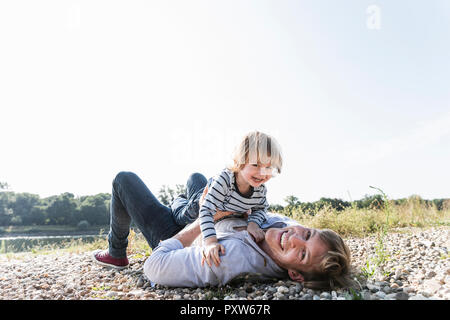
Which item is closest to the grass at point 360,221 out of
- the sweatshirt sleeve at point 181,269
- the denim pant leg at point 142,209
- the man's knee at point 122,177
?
the denim pant leg at point 142,209

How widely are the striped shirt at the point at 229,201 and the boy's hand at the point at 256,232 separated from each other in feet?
0.54

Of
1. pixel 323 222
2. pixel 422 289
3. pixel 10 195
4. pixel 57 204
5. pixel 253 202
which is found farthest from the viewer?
pixel 10 195

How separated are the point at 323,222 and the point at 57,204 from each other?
1794 inches

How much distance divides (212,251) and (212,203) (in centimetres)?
53

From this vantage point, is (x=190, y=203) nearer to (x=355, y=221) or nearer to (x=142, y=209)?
(x=142, y=209)

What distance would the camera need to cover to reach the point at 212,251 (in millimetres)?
2762

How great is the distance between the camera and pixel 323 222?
6.95 metres

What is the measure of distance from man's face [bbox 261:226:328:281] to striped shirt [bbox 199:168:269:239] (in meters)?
0.51

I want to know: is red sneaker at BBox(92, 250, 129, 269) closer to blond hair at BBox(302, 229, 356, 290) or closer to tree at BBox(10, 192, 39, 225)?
blond hair at BBox(302, 229, 356, 290)

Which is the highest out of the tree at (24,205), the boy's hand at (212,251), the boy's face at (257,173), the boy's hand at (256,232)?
the boy's face at (257,173)

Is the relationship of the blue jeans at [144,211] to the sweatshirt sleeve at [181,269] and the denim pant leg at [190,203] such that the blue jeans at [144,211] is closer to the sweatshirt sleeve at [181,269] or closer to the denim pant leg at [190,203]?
the denim pant leg at [190,203]

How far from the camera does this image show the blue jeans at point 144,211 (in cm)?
381

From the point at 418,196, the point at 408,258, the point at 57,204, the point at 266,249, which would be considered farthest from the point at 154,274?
the point at 57,204
